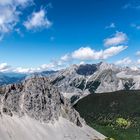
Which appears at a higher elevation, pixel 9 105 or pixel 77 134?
pixel 9 105

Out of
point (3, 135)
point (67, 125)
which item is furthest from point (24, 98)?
point (3, 135)

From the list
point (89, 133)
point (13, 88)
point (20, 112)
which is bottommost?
point (89, 133)

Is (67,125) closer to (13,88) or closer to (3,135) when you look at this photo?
(13,88)

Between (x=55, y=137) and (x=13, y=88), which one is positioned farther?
(x=13, y=88)

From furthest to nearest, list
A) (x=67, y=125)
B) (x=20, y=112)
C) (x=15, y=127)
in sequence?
(x=67, y=125) < (x=20, y=112) < (x=15, y=127)

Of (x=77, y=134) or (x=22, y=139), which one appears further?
(x=77, y=134)

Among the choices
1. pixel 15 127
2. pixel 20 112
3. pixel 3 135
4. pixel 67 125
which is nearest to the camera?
pixel 3 135

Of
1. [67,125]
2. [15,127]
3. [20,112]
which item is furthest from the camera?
[67,125]

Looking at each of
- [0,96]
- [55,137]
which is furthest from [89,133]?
[0,96]

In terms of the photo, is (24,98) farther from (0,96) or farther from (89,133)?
(89,133)
